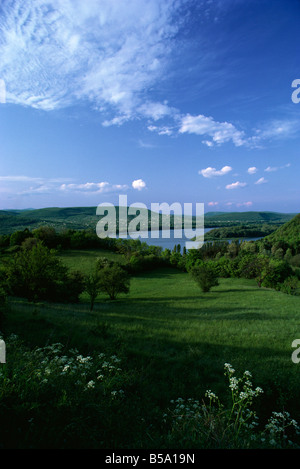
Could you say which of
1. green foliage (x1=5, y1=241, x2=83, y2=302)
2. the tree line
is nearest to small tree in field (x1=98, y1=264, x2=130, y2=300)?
the tree line

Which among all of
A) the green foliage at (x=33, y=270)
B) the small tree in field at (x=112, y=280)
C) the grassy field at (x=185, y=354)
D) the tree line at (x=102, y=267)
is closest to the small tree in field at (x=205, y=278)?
the tree line at (x=102, y=267)

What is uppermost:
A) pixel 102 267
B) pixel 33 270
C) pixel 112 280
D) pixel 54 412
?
pixel 54 412

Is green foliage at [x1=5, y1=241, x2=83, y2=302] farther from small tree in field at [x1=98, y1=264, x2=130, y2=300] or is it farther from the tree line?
small tree in field at [x1=98, y1=264, x2=130, y2=300]

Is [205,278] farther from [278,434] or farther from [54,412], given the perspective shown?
[54,412]

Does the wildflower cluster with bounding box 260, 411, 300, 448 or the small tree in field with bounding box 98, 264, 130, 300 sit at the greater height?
the wildflower cluster with bounding box 260, 411, 300, 448

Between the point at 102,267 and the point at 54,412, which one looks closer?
the point at 54,412

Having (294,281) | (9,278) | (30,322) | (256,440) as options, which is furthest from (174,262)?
(256,440)

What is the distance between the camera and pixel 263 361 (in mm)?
7895

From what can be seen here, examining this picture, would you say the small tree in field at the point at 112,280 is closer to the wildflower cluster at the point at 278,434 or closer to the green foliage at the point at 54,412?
the green foliage at the point at 54,412

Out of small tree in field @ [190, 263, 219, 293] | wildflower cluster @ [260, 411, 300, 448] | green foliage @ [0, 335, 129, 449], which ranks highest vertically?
green foliage @ [0, 335, 129, 449]

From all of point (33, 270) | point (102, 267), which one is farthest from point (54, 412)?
point (102, 267)

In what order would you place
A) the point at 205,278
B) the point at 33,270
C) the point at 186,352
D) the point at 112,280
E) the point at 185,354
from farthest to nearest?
the point at 205,278
the point at 112,280
the point at 33,270
the point at 186,352
the point at 185,354

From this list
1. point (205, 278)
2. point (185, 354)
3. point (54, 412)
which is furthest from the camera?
point (205, 278)
